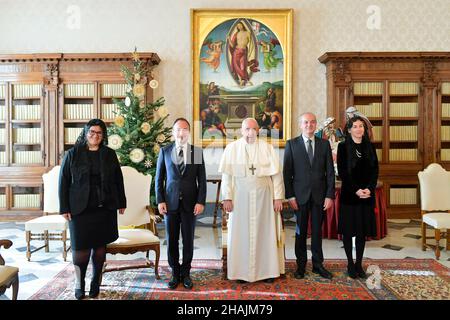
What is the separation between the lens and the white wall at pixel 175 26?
25.2 feet

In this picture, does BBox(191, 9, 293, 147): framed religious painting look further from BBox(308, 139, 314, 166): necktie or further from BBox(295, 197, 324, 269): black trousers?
BBox(295, 197, 324, 269): black trousers

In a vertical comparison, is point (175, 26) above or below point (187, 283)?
above

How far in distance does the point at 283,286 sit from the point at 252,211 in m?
0.77

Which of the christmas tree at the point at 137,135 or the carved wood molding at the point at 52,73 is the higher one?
the carved wood molding at the point at 52,73

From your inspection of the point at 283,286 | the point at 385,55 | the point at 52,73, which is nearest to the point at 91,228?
the point at 283,286

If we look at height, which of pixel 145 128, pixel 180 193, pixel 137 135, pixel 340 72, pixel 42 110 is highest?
pixel 340 72

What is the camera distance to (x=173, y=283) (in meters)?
3.83

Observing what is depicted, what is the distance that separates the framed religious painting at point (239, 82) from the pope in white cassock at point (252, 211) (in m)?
3.73

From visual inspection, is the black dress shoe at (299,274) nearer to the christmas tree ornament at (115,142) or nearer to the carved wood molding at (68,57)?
the christmas tree ornament at (115,142)

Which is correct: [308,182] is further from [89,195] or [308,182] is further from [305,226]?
[89,195]

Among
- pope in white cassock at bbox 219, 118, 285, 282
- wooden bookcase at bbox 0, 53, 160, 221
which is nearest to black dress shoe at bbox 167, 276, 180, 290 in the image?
pope in white cassock at bbox 219, 118, 285, 282

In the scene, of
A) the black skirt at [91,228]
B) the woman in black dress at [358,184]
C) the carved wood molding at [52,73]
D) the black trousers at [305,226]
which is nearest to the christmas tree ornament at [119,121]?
the carved wood molding at [52,73]

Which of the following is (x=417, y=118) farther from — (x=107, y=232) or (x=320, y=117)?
(x=107, y=232)

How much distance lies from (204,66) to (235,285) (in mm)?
4874
